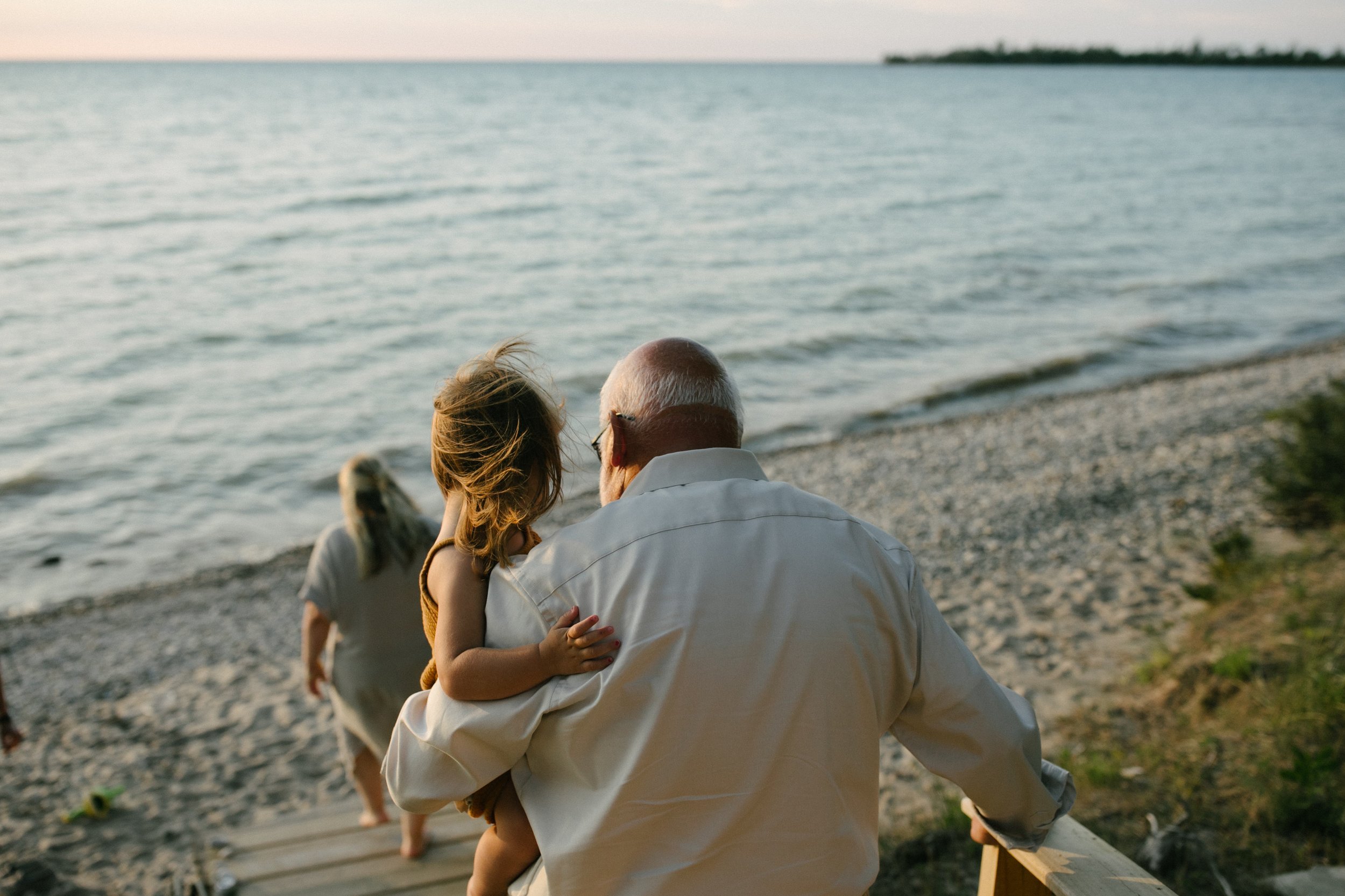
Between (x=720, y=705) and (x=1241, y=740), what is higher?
(x=720, y=705)

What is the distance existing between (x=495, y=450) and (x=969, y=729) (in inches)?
43.5

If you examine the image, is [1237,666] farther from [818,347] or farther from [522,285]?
[522,285]

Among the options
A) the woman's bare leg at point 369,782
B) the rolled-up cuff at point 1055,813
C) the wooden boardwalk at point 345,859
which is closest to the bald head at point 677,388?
the rolled-up cuff at point 1055,813

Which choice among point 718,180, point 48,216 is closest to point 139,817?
point 48,216

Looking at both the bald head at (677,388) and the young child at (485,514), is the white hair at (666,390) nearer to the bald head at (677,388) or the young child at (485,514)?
the bald head at (677,388)

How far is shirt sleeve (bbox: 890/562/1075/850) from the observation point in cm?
175

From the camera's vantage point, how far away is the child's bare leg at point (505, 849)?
198 centimetres

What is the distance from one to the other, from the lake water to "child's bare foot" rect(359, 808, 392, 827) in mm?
6438

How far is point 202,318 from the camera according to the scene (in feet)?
59.1

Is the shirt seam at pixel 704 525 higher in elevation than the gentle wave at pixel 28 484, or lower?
A: higher

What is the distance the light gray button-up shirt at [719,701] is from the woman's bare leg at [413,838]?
6.24ft

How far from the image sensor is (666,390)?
1882mm

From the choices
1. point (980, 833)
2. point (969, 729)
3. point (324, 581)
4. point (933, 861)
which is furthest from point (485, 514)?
point (933, 861)

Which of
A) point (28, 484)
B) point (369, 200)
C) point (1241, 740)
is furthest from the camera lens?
point (369, 200)
